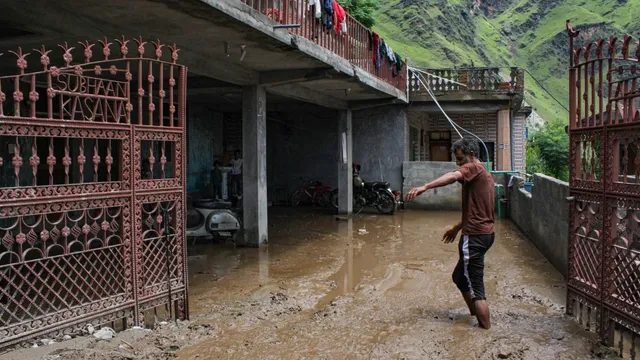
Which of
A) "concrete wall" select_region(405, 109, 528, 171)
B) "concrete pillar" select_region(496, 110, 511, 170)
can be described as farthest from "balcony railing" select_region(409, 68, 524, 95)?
"concrete wall" select_region(405, 109, 528, 171)

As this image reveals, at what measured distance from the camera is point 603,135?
4438 mm

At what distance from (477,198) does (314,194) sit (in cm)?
1226

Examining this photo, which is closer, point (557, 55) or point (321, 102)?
point (321, 102)

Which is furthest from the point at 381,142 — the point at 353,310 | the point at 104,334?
the point at 104,334

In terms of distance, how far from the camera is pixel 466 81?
1705 centimetres

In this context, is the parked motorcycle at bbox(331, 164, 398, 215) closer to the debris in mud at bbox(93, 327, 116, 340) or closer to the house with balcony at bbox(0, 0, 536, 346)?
the house with balcony at bbox(0, 0, 536, 346)

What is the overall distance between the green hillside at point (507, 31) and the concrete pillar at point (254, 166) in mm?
32925

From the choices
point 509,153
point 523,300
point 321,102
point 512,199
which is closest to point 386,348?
point 523,300

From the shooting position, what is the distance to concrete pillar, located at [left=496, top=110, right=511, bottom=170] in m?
17.5

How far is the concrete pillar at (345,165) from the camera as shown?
15.0 metres

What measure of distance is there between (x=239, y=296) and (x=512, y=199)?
10.1 m

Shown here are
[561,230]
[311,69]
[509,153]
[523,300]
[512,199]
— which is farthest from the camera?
[509,153]

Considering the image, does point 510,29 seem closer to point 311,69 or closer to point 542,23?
point 542,23

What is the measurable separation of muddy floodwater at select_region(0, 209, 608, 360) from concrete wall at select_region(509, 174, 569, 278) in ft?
0.80
